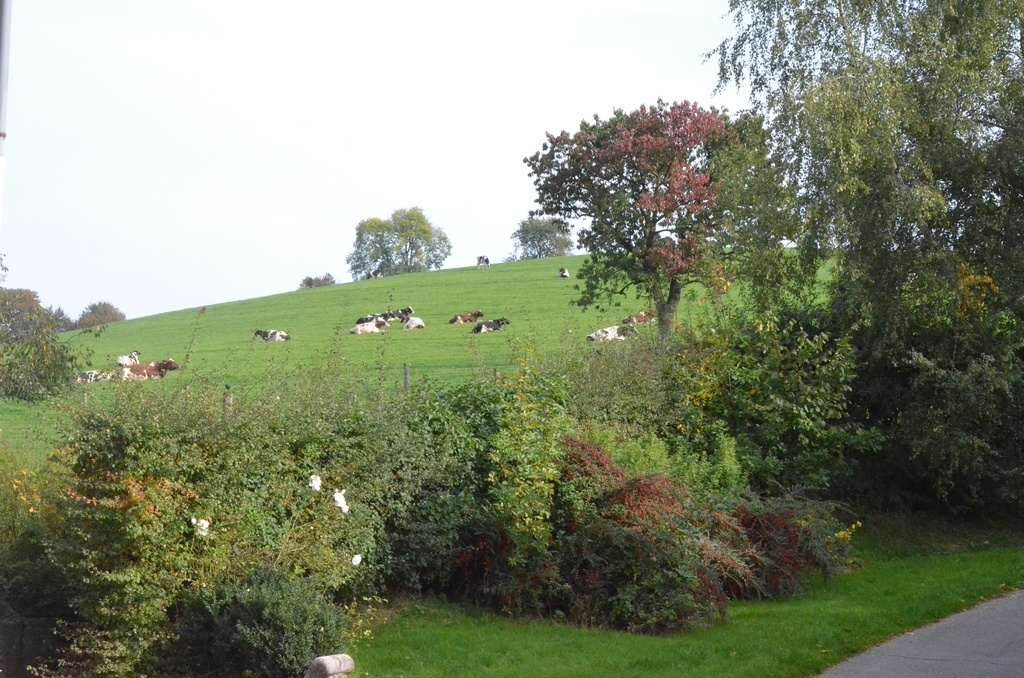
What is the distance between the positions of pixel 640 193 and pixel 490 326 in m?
15.6

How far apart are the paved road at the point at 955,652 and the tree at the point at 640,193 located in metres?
17.3

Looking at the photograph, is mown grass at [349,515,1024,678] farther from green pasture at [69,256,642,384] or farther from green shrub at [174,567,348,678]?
green pasture at [69,256,642,384]

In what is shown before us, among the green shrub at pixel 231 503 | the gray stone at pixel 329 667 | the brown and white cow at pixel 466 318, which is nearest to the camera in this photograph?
the gray stone at pixel 329 667

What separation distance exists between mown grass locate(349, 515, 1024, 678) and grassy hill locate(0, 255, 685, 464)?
47.0 feet

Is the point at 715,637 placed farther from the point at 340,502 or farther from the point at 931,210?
the point at 931,210

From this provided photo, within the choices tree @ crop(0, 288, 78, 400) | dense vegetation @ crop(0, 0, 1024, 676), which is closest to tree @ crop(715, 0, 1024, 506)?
dense vegetation @ crop(0, 0, 1024, 676)

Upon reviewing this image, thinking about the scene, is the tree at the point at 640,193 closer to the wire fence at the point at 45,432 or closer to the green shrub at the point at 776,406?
the green shrub at the point at 776,406

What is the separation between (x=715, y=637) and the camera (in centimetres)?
1133

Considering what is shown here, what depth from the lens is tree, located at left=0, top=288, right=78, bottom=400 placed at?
16938 millimetres

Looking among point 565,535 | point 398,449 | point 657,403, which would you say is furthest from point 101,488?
point 657,403

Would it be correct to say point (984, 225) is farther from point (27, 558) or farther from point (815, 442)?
point (27, 558)

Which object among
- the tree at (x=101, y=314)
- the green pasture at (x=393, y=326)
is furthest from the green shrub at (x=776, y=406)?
the tree at (x=101, y=314)

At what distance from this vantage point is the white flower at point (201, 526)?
10.5 meters

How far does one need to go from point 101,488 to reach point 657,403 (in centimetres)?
954
